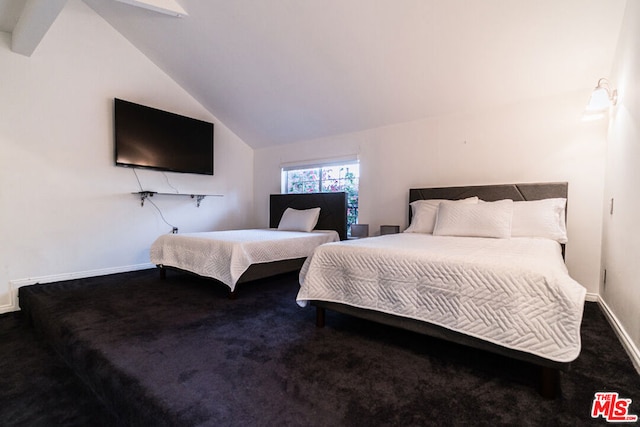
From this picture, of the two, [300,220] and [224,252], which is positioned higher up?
[300,220]

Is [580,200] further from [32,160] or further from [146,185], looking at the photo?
[32,160]

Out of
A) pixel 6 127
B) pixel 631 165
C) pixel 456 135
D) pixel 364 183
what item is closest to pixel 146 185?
pixel 6 127

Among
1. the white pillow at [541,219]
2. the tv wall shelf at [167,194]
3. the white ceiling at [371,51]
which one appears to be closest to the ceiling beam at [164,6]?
the white ceiling at [371,51]

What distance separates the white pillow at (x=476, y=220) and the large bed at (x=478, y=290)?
0.01m

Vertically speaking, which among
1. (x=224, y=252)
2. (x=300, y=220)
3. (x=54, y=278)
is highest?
(x=300, y=220)

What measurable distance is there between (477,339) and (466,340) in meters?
0.06

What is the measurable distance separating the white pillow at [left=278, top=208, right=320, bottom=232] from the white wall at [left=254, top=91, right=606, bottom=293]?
72cm

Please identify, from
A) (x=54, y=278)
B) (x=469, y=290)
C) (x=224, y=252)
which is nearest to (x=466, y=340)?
(x=469, y=290)

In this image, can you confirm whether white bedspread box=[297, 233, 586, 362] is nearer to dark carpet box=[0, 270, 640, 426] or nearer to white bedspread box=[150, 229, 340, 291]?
dark carpet box=[0, 270, 640, 426]

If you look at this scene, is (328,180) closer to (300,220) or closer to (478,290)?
(300,220)

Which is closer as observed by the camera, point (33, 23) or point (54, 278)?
point (33, 23)

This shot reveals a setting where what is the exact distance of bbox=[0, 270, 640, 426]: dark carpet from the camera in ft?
3.83

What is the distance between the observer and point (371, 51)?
2.86 metres

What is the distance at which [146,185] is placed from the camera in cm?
391
